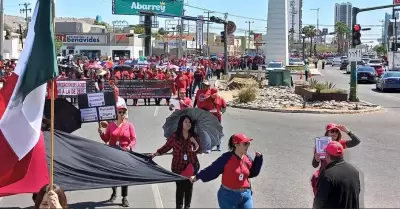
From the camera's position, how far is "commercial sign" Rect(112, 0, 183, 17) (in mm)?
77188

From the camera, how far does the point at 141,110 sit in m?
25.2

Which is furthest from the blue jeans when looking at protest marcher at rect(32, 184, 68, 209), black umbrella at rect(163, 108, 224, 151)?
protest marcher at rect(32, 184, 68, 209)

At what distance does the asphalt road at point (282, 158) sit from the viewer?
9.48 m

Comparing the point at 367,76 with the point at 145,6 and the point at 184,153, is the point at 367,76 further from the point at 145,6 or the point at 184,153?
the point at 184,153

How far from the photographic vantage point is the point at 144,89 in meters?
28.8

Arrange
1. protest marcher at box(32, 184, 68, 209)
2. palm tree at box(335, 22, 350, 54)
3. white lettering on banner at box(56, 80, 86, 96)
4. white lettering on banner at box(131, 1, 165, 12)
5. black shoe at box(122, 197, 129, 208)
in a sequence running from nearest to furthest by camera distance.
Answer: protest marcher at box(32, 184, 68, 209) < black shoe at box(122, 197, 129, 208) < white lettering on banner at box(56, 80, 86, 96) < white lettering on banner at box(131, 1, 165, 12) < palm tree at box(335, 22, 350, 54)

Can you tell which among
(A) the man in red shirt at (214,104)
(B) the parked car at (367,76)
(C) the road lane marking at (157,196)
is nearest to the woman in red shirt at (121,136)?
(C) the road lane marking at (157,196)

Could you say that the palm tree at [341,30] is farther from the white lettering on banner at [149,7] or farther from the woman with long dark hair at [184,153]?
the woman with long dark hair at [184,153]

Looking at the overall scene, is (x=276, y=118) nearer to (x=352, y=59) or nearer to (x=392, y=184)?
(x=352, y=59)

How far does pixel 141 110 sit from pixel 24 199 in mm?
15852

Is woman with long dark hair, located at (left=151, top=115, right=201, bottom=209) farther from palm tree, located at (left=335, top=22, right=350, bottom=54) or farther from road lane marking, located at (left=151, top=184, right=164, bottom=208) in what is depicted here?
palm tree, located at (left=335, top=22, right=350, bottom=54)

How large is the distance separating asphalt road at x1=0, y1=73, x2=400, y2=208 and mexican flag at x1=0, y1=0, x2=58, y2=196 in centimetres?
305

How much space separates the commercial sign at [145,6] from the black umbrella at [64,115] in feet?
221

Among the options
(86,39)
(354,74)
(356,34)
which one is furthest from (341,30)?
(354,74)
